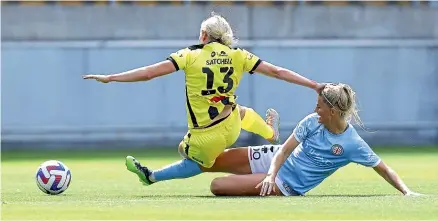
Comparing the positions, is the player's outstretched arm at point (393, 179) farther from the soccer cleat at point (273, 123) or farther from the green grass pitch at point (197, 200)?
the soccer cleat at point (273, 123)

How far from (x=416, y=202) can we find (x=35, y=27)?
1399 centimetres

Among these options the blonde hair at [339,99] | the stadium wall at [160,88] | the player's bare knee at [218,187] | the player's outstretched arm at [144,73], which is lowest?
the stadium wall at [160,88]

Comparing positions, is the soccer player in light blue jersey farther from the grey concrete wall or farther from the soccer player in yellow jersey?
the grey concrete wall

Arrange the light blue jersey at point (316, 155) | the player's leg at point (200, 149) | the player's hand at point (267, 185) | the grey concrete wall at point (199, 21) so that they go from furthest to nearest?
the grey concrete wall at point (199, 21) → the player's leg at point (200, 149) → the light blue jersey at point (316, 155) → the player's hand at point (267, 185)

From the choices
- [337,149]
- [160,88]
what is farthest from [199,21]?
[337,149]

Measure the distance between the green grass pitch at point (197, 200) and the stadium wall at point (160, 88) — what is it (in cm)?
577

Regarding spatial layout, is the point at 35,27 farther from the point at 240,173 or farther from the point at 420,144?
the point at 240,173

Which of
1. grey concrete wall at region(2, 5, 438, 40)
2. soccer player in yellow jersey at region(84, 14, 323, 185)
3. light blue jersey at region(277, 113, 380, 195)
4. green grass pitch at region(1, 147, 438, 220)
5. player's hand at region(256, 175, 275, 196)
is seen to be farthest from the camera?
grey concrete wall at region(2, 5, 438, 40)

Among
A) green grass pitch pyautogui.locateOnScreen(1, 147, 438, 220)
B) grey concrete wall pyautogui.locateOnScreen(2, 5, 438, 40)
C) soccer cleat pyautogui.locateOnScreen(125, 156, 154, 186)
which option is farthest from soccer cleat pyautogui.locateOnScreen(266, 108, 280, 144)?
grey concrete wall pyautogui.locateOnScreen(2, 5, 438, 40)

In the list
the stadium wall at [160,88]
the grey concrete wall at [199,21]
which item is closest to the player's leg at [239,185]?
the stadium wall at [160,88]

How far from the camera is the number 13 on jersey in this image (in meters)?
10.3

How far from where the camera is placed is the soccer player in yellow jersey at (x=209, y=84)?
33.6ft

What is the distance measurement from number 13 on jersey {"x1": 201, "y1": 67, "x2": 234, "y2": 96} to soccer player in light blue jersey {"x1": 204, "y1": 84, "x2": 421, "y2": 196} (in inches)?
28.3

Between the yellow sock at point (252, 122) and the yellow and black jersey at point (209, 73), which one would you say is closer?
the yellow and black jersey at point (209, 73)
